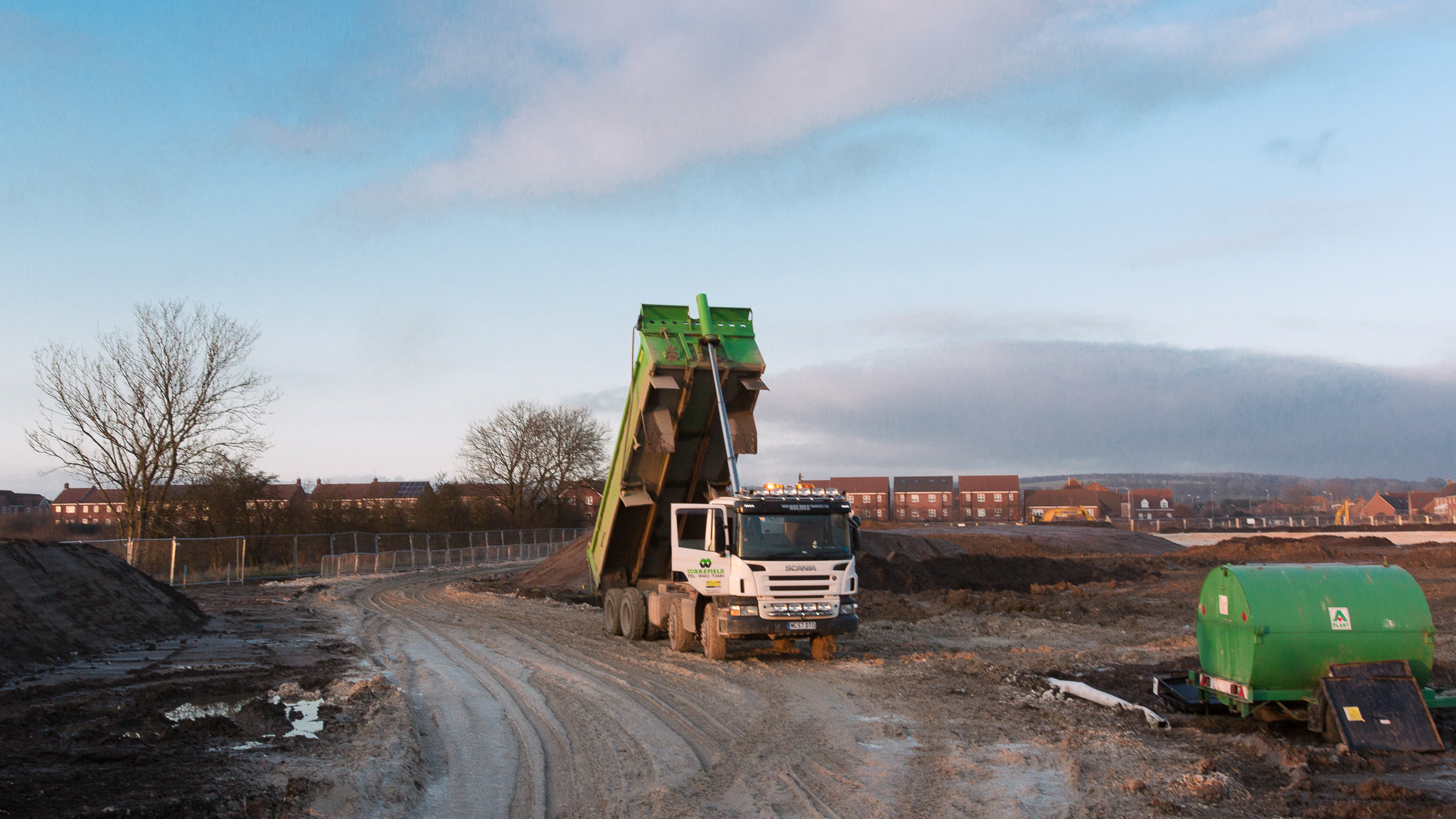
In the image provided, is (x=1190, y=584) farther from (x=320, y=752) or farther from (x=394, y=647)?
(x=320, y=752)

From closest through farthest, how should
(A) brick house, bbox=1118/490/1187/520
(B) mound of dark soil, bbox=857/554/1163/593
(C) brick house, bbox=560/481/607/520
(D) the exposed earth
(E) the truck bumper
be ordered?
(D) the exposed earth
(E) the truck bumper
(B) mound of dark soil, bbox=857/554/1163/593
(C) brick house, bbox=560/481/607/520
(A) brick house, bbox=1118/490/1187/520

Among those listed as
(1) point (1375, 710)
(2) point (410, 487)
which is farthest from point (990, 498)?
(1) point (1375, 710)

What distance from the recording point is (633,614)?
56.2ft

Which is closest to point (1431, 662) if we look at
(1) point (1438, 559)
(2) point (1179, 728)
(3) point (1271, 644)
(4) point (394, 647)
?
(3) point (1271, 644)

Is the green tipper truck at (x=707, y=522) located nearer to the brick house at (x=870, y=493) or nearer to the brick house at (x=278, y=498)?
the brick house at (x=278, y=498)

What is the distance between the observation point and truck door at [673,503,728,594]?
46.5ft

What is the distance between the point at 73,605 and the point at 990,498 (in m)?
124

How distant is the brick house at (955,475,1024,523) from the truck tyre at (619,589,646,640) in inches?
4552

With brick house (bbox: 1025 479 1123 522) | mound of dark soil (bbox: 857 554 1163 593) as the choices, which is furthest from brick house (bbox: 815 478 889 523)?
mound of dark soil (bbox: 857 554 1163 593)

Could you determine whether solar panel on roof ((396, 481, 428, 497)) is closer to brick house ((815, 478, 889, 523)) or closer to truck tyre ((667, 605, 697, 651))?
brick house ((815, 478, 889, 523))

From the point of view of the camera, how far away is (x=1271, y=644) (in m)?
8.55

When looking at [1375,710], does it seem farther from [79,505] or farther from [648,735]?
[79,505]

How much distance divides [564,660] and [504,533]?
142ft

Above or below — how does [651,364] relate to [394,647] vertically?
above
